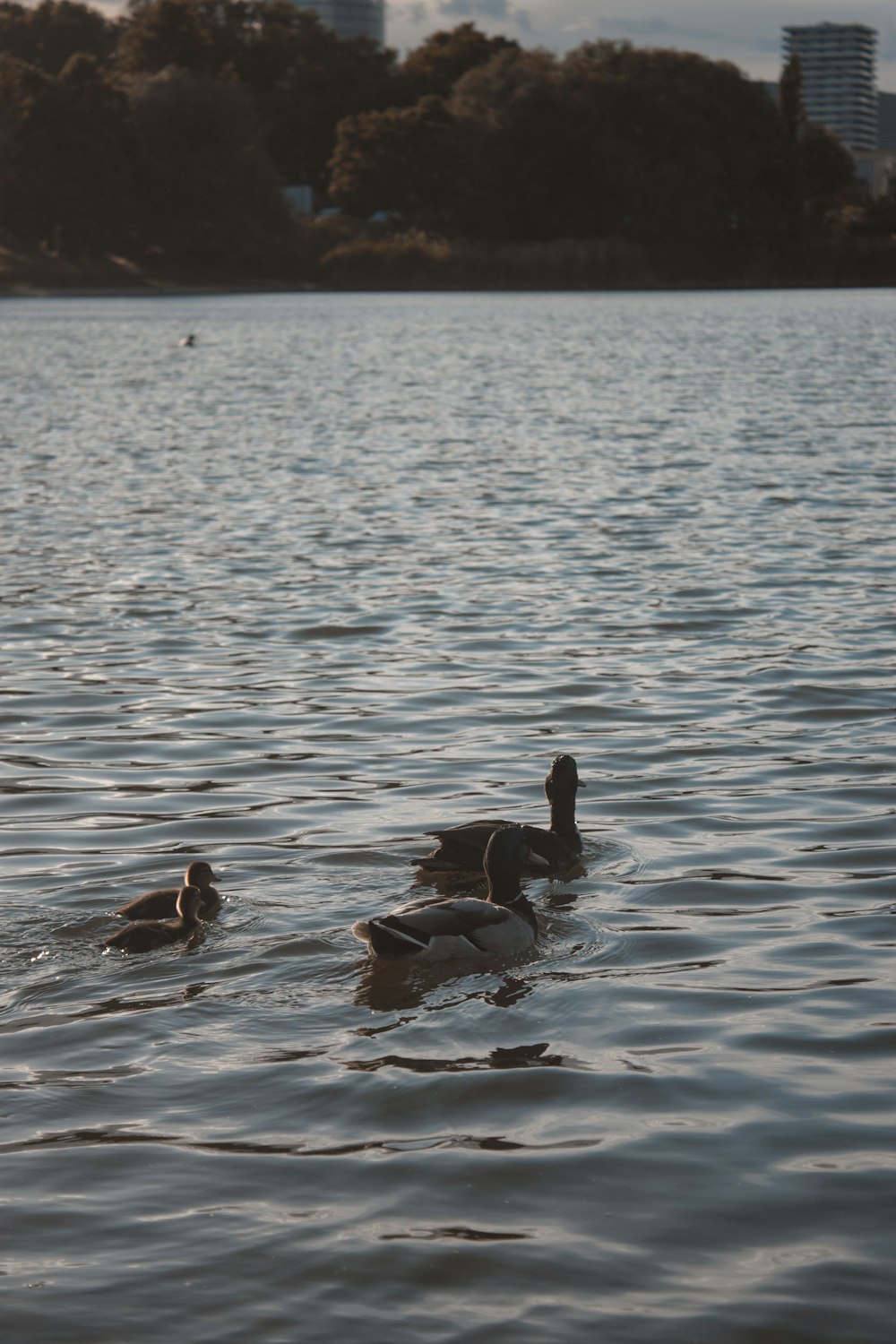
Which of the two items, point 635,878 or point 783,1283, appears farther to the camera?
point 635,878

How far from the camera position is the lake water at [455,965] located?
4.78 meters

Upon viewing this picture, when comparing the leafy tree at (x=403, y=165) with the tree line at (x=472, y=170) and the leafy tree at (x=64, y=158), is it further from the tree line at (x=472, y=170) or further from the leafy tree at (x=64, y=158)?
the leafy tree at (x=64, y=158)

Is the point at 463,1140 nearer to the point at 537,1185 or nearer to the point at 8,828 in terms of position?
the point at 537,1185

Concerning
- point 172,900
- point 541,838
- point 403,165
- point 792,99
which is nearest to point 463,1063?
point 172,900

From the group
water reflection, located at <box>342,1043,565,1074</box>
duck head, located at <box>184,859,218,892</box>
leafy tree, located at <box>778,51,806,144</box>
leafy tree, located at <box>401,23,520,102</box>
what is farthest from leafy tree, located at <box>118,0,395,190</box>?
water reflection, located at <box>342,1043,565,1074</box>

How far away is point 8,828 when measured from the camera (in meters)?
8.80

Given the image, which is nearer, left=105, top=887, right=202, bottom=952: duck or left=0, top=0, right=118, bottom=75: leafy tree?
left=105, top=887, right=202, bottom=952: duck

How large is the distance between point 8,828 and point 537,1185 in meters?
4.38

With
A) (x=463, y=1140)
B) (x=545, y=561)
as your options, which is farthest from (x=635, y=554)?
(x=463, y=1140)

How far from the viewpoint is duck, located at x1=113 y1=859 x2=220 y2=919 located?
7.12 meters

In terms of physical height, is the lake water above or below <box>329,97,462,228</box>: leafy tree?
below

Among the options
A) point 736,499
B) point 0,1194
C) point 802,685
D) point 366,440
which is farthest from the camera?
point 366,440

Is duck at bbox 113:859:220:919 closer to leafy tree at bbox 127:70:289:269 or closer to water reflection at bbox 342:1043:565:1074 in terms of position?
water reflection at bbox 342:1043:565:1074

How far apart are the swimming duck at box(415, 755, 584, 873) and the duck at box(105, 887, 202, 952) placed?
115cm
